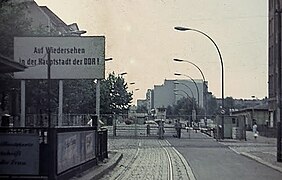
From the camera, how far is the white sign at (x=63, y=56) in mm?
27422

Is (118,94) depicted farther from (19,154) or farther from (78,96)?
(19,154)

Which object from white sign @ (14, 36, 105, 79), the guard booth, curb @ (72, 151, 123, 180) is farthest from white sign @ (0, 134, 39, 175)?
the guard booth

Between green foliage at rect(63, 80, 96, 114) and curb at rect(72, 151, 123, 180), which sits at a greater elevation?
green foliage at rect(63, 80, 96, 114)

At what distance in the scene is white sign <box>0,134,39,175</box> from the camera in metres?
16.5

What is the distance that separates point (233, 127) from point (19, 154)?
46.3 m

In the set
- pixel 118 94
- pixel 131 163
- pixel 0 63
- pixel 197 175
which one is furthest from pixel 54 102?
pixel 118 94

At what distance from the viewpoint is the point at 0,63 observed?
54.5ft

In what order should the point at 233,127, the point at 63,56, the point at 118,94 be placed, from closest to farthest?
the point at 63,56 → the point at 233,127 → the point at 118,94

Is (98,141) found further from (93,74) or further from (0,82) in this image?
(0,82)

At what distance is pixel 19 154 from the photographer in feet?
54.1

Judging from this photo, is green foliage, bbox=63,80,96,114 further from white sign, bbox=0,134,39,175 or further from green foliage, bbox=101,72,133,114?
green foliage, bbox=101,72,133,114

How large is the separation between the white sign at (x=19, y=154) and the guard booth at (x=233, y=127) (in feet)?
143

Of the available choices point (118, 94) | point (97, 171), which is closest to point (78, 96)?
point (97, 171)

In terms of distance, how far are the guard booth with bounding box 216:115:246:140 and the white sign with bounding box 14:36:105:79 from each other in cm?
3215
